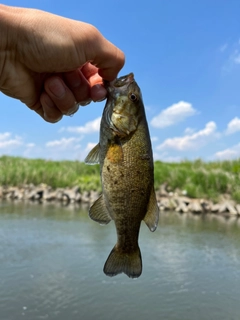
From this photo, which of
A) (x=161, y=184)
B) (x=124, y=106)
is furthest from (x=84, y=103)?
(x=161, y=184)

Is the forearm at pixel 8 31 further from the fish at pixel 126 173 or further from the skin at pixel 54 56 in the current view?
the fish at pixel 126 173

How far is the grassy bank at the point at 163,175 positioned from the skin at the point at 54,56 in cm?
1206

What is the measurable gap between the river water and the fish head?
4.14 m

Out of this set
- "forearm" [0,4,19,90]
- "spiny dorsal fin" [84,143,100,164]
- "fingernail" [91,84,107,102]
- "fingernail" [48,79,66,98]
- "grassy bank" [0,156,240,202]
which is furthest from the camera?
"grassy bank" [0,156,240,202]

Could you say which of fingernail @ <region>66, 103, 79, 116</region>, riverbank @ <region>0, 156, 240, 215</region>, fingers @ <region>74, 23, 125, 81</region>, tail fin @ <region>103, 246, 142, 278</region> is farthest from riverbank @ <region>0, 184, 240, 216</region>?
tail fin @ <region>103, 246, 142, 278</region>

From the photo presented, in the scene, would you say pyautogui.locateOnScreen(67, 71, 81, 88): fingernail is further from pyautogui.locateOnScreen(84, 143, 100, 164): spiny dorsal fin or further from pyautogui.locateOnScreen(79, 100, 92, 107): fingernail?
pyautogui.locateOnScreen(84, 143, 100, 164): spiny dorsal fin

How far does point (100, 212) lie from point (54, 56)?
3.30ft

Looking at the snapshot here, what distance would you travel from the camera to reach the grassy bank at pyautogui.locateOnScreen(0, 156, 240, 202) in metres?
14.6

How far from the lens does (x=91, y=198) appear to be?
Answer: 1619 cm

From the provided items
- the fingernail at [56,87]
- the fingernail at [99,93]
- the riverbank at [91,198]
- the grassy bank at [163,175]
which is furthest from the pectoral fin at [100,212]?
the grassy bank at [163,175]

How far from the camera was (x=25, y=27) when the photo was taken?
2.40m

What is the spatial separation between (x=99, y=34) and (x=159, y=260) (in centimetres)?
619

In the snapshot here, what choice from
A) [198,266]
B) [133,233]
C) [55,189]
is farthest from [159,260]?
[55,189]

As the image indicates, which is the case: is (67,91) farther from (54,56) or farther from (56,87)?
(54,56)
